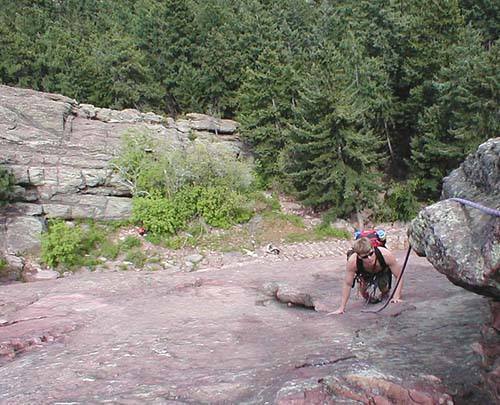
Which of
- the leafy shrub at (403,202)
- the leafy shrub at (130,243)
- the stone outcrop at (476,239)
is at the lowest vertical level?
the leafy shrub at (130,243)

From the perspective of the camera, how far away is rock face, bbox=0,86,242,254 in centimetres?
1806

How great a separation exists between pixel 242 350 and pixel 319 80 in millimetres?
17545

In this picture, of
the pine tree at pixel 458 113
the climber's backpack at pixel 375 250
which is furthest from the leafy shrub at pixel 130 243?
the pine tree at pixel 458 113

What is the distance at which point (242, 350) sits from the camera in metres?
4.79

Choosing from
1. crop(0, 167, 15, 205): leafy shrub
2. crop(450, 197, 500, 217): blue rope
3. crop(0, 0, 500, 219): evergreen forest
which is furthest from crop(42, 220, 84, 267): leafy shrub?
Answer: crop(450, 197, 500, 217): blue rope

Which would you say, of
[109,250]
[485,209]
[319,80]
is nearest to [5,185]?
[109,250]

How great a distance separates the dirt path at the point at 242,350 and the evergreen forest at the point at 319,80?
1266 cm

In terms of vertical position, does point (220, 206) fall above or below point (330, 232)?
above

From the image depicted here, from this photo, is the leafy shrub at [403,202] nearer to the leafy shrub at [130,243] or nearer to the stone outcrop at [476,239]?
the leafy shrub at [130,243]

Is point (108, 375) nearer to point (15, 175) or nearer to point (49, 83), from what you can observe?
point (15, 175)

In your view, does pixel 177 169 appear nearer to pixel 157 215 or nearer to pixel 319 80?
pixel 157 215

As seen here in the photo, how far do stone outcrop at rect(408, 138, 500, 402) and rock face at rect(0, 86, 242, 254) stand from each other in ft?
A: 55.6

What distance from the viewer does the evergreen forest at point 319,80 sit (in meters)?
19.6

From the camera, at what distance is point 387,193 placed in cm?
2234
